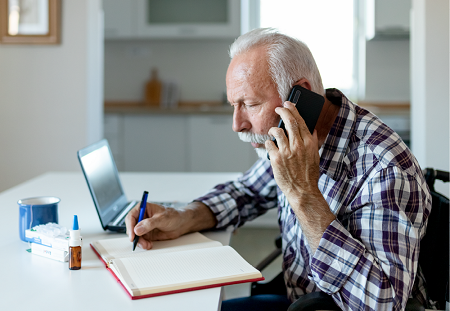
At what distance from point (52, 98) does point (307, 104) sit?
8.46 ft

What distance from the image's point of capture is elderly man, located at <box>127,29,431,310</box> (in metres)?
0.88

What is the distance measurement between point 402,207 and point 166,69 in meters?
4.15

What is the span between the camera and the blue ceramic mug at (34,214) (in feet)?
3.57

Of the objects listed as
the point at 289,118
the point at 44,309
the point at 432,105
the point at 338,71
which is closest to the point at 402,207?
the point at 289,118

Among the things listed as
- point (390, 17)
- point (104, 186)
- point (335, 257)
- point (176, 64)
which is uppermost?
point (390, 17)

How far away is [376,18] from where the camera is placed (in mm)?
4090

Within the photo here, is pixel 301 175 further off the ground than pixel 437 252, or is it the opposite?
pixel 301 175

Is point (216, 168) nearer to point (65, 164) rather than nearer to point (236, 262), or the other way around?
point (65, 164)

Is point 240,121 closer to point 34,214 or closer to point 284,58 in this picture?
point 284,58

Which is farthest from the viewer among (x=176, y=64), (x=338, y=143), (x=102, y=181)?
(x=176, y=64)

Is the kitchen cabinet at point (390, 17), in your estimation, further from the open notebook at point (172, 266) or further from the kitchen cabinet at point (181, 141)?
the open notebook at point (172, 266)

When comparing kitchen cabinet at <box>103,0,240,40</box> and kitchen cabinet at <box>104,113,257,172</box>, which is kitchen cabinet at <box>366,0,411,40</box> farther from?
kitchen cabinet at <box>104,113,257,172</box>

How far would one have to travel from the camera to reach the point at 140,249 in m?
1.05

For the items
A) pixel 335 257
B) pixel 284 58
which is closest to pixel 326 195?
pixel 335 257
